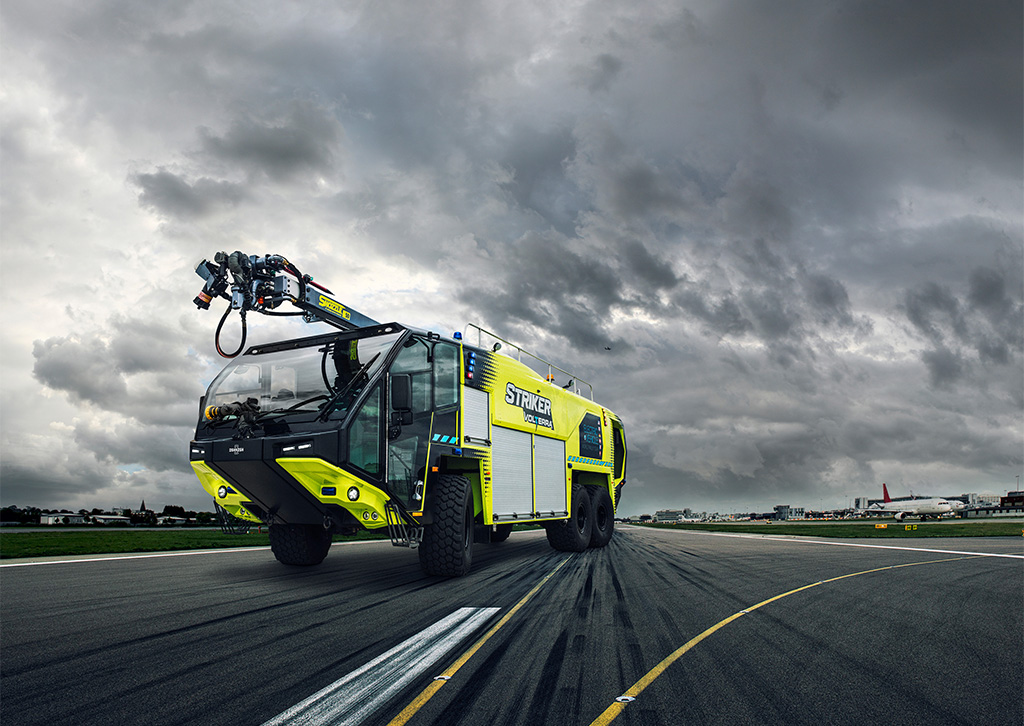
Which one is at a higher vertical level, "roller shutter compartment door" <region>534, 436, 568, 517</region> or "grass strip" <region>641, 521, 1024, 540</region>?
"roller shutter compartment door" <region>534, 436, 568, 517</region>

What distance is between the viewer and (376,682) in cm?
479

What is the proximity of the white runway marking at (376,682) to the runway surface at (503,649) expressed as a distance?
0.08 ft

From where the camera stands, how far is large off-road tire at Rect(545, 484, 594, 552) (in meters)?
15.8

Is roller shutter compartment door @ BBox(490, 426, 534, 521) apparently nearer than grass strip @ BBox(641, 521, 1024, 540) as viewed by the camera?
A: Yes

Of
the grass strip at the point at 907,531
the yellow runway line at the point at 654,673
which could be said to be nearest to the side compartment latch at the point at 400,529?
the yellow runway line at the point at 654,673

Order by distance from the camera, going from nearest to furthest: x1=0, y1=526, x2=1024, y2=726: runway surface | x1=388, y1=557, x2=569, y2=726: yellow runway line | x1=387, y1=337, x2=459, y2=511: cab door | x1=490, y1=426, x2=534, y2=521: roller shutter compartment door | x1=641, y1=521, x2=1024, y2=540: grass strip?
x1=388, y1=557, x2=569, y2=726: yellow runway line → x1=0, y1=526, x2=1024, y2=726: runway surface → x1=387, y1=337, x2=459, y2=511: cab door → x1=490, y1=426, x2=534, y2=521: roller shutter compartment door → x1=641, y1=521, x2=1024, y2=540: grass strip

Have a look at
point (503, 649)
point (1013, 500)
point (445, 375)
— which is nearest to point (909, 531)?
point (445, 375)

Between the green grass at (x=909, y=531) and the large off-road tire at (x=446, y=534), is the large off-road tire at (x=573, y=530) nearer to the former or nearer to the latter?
the large off-road tire at (x=446, y=534)

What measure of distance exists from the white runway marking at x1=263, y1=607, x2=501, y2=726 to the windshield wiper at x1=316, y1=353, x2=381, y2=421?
365cm

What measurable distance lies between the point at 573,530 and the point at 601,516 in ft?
9.43

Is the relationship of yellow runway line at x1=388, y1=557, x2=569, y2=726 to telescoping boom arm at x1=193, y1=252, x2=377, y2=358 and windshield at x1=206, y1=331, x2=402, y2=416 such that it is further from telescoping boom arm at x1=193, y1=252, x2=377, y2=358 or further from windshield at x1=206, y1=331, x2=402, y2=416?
telescoping boom arm at x1=193, y1=252, x2=377, y2=358

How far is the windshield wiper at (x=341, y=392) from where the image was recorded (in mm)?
9117

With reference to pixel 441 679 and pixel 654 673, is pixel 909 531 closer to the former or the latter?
pixel 654 673

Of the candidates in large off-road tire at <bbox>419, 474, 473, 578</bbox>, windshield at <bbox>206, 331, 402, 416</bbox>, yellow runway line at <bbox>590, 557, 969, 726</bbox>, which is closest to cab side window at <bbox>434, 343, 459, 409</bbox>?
windshield at <bbox>206, 331, 402, 416</bbox>
